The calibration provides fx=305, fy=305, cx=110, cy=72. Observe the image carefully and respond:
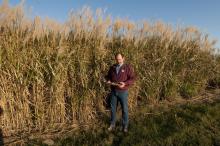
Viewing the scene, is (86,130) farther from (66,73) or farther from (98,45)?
(98,45)

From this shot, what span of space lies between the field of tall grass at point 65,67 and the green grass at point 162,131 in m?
0.67

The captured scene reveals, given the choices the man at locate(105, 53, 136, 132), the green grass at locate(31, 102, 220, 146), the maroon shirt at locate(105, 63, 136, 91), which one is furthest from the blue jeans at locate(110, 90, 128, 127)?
the green grass at locate(31, 102, 220, 146)

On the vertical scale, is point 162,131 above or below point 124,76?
below

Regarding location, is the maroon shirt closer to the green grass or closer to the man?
the man

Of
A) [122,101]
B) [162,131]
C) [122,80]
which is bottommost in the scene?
[162,131]

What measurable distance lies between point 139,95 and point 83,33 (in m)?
2.60

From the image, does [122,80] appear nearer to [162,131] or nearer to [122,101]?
[122,101]

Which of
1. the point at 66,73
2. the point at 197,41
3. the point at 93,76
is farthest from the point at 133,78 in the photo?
the point at 197,41

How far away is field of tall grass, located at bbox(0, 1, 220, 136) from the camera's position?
21.2 feet

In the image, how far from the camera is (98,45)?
24.8 ft

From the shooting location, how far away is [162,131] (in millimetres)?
6715

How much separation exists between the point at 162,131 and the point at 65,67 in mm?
2583

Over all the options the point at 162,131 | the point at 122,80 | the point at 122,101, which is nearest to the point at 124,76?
the point at 122,80

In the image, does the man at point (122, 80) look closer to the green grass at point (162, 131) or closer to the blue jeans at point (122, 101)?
the blue jeans at point (122, 101)
